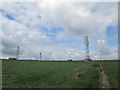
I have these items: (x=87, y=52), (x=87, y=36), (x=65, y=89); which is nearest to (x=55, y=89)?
(x=65, y=89)

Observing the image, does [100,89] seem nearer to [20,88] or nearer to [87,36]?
[20,88]

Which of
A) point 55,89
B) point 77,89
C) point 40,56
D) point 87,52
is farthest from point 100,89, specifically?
point 40,56

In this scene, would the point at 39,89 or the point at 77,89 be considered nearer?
the point at 77,89

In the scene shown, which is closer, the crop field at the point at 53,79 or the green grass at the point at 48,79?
the green grass at the point at 48,79

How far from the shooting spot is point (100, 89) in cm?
1370

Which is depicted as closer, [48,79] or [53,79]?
[53,79]

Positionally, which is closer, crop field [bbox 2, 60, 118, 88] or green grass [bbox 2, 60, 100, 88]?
green grass [bbox 2, 60, 100, 88]

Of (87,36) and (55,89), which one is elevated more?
(87,36)

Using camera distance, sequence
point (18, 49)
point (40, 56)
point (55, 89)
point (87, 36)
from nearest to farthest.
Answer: point (55, 89) < point (87, 36) < point (18, 49) < point (40, 56)

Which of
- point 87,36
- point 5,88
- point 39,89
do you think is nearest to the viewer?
point 39,89

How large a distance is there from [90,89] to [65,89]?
2004mm

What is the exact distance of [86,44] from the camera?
366 feet

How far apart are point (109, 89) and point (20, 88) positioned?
751cm

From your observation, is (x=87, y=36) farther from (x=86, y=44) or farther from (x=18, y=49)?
(x=18, y=49)
